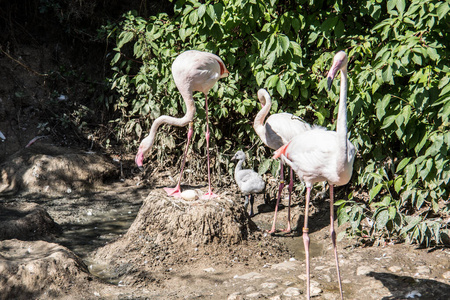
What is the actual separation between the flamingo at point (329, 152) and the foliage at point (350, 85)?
0.90m

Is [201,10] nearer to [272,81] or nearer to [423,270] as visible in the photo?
[272,81]

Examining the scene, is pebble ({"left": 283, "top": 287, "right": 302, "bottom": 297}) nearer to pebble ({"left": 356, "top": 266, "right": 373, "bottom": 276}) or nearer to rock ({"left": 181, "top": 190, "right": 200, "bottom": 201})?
pebble ({"left": 356, "top": 266, "right": 373, "bottom": 276})

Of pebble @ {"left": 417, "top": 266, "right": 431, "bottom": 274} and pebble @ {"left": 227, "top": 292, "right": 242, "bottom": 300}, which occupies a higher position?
pebble @ {"left": 417, "top": 266, "right": 431, "bottom": 274}

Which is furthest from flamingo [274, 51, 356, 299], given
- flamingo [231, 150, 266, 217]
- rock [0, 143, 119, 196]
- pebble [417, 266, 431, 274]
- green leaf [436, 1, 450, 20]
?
rock [0, 143, 119, 196]

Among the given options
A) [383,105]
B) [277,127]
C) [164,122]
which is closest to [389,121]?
[383,105]

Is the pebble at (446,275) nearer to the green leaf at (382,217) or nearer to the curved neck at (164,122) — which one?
the green leaf at (382,217)

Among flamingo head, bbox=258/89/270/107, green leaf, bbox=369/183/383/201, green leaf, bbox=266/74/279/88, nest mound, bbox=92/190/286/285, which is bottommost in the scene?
nest mound, bbox=92/190/286/285

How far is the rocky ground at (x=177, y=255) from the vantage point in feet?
13.7

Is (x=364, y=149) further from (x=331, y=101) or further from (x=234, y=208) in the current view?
(x=234, y=208)

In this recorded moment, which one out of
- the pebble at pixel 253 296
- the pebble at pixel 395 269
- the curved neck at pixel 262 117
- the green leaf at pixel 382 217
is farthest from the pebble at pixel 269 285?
the curved neck at pixel 262 117

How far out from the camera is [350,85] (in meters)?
5.59

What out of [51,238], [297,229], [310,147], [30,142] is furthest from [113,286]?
[30,142]

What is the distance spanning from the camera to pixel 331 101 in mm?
6258

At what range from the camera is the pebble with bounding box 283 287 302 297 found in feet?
13.7
